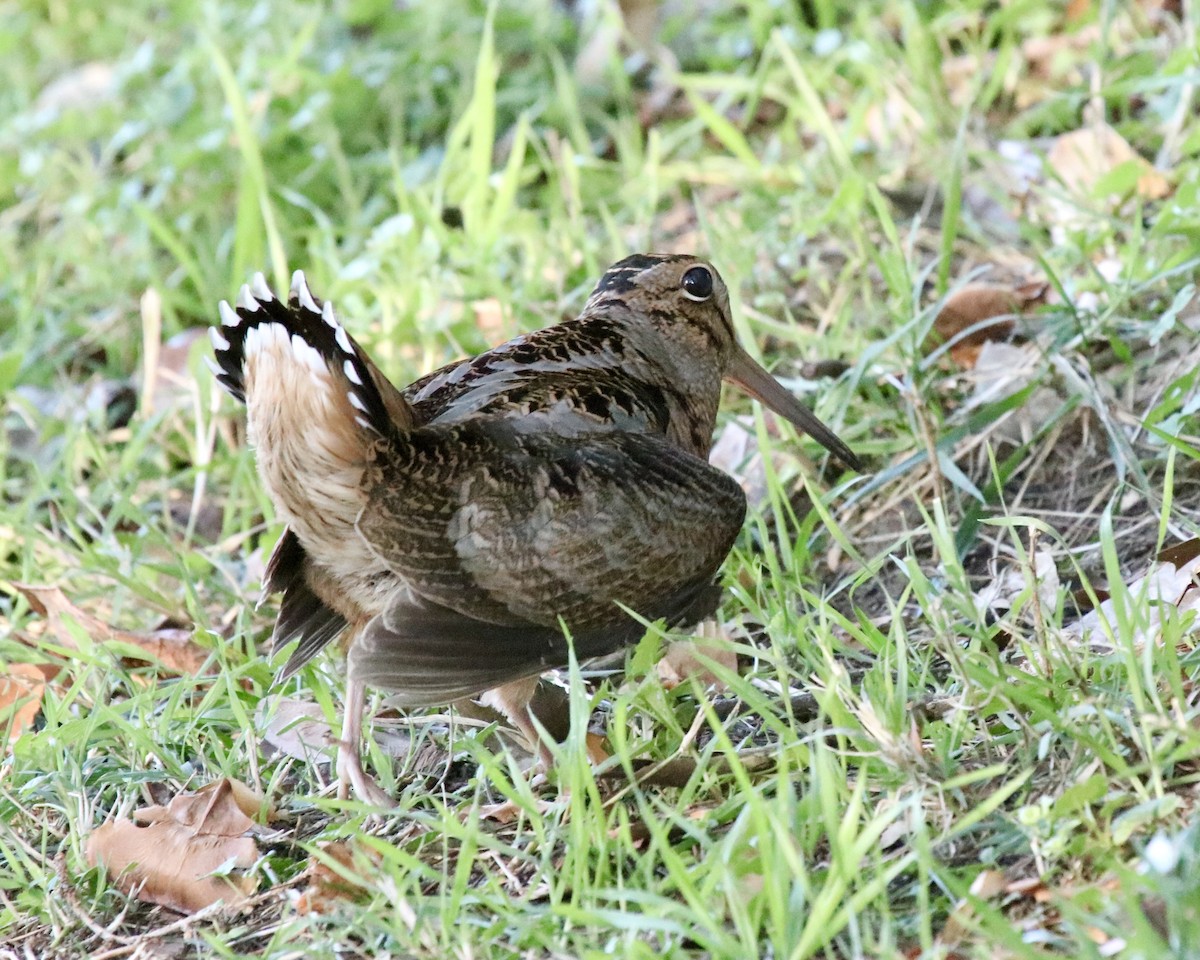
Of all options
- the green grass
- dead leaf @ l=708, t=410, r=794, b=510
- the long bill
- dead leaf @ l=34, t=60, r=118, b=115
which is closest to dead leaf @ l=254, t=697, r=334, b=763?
the green grass

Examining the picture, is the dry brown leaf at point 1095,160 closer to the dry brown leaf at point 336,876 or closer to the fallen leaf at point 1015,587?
the fallen leaf at point 1015,587

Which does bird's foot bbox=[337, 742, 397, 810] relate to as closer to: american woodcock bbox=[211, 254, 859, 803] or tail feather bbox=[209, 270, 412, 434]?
american woodcock bbox=[211, 254, 859, 803]

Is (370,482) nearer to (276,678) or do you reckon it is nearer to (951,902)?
(276,678)

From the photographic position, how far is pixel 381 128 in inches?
241

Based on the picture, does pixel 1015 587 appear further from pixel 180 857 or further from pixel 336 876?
pixel 180 857

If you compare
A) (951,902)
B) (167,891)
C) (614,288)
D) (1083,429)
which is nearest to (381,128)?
(614,288)

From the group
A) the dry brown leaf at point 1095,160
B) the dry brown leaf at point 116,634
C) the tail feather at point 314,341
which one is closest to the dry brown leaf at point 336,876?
the tail feather at point 314,341

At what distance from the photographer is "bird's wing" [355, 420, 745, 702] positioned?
2.90m

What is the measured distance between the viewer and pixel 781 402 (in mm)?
3818

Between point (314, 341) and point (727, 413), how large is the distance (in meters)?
1.54

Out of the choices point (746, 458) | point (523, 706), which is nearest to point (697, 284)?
point (746, 458)

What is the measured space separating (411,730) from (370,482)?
0.65 m

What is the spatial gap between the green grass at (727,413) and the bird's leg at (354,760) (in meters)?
0.05

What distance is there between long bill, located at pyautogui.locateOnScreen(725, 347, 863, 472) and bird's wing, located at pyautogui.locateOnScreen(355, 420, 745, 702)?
76cm
